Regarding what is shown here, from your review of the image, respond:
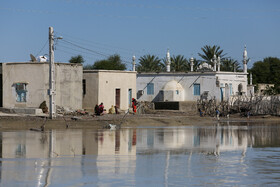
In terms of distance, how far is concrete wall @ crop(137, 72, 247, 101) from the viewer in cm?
6006

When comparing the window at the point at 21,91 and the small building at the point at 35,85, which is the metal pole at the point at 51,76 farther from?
the window at the point at 21,91

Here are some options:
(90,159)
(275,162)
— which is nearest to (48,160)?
(90,159)

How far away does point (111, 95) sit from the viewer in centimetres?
4722

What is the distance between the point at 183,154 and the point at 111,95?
28.5 meters

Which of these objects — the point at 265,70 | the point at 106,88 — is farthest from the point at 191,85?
the point at 265,70

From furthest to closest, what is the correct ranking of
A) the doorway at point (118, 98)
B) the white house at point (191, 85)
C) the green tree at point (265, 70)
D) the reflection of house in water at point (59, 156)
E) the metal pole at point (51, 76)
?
1. the green tree at point (265, 70)
2. the white house at point (191, 85)
3. the doorway at point (118, 98)
4. the metal pole at point (51, 76)
5. the reflection of house in water at point (59, 156)

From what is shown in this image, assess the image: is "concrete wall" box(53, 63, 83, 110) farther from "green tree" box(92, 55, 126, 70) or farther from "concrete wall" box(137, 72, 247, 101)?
"green tree" box(92, 55, 126, 70)

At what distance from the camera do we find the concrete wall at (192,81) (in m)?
60.1

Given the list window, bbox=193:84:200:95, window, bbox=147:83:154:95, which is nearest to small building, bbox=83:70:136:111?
window, bbox=193:84:200:95

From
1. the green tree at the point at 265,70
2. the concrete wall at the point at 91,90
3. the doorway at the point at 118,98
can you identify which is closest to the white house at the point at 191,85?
the doorway at the point at 118,98

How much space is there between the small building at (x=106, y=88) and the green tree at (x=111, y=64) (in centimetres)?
3605

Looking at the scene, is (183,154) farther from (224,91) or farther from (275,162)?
(224,91)

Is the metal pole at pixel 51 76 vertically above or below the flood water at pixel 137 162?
above

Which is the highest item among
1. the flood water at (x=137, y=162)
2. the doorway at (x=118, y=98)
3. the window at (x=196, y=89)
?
the window at (x=196, y=89)
